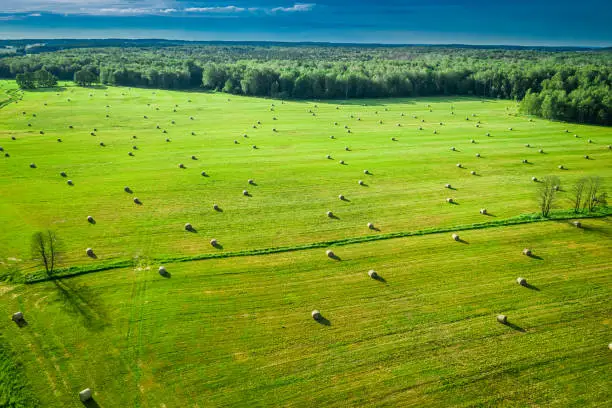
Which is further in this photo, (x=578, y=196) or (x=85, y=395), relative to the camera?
(x=578, y=196)

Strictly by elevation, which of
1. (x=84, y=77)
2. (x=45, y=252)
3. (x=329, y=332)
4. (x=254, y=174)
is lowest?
(x=329, y=332)

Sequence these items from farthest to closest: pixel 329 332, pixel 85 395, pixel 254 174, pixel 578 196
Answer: pixel 254 174, pixel 578 196, pixel 329 332, pixel 85 395

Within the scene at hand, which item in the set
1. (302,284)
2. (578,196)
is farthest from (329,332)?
(578,196)

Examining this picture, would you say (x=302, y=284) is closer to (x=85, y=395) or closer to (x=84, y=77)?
(x=85, y=395)

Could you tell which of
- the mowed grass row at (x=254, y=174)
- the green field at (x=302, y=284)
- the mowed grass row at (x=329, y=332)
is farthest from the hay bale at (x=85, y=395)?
the mowed grass row at (x=254, y=174)

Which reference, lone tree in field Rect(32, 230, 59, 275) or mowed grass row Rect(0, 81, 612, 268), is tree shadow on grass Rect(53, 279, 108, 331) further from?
mowed grass row Rect(0, 81, 612, 268)

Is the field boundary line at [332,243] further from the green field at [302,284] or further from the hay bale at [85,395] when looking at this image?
the hay bale at [85,395]

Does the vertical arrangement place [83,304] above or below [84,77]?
below
